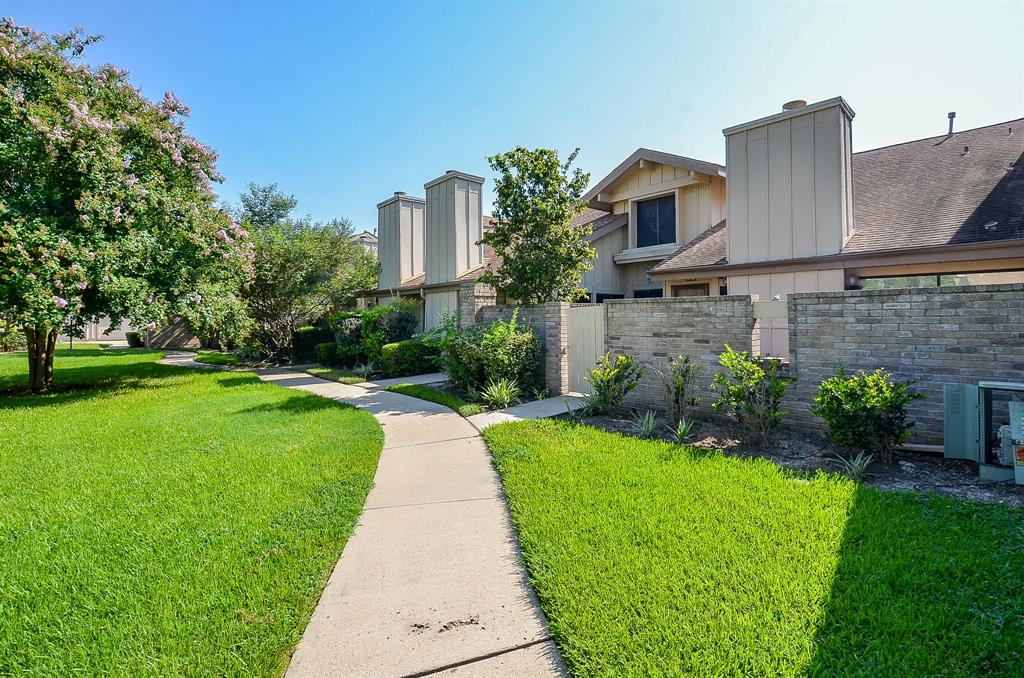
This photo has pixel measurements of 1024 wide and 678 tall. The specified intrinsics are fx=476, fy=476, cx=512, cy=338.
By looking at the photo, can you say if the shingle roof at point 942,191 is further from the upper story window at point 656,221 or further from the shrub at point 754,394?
the shrub at point 754,394

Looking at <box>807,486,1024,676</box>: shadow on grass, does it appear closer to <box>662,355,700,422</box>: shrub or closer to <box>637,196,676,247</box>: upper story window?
<box>662,355,700,422</box>: shrub

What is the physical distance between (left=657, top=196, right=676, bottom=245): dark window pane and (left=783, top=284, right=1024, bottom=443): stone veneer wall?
840 cm

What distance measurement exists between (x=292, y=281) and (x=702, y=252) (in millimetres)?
12616

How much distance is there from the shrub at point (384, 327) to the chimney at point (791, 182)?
30.8 ft

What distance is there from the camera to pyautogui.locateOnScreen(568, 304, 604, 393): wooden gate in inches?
344

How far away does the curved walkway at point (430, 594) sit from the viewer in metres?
2.28

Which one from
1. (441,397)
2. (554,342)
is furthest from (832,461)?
(441,397)

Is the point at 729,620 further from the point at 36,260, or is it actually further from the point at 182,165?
the point at 182,165

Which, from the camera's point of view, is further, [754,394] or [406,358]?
[406,358]

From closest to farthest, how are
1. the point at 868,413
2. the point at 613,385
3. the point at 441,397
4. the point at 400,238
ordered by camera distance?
the point at 868,413 < the point at 613,385 < the point at 441,397 < the point at 400,238

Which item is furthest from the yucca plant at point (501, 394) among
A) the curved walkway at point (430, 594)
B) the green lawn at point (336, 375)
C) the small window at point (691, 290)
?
the small window at point (691, 290)

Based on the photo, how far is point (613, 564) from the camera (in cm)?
301

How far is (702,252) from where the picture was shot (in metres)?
12.1

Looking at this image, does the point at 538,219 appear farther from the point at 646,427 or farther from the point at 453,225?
Answer: the point at 453,225
